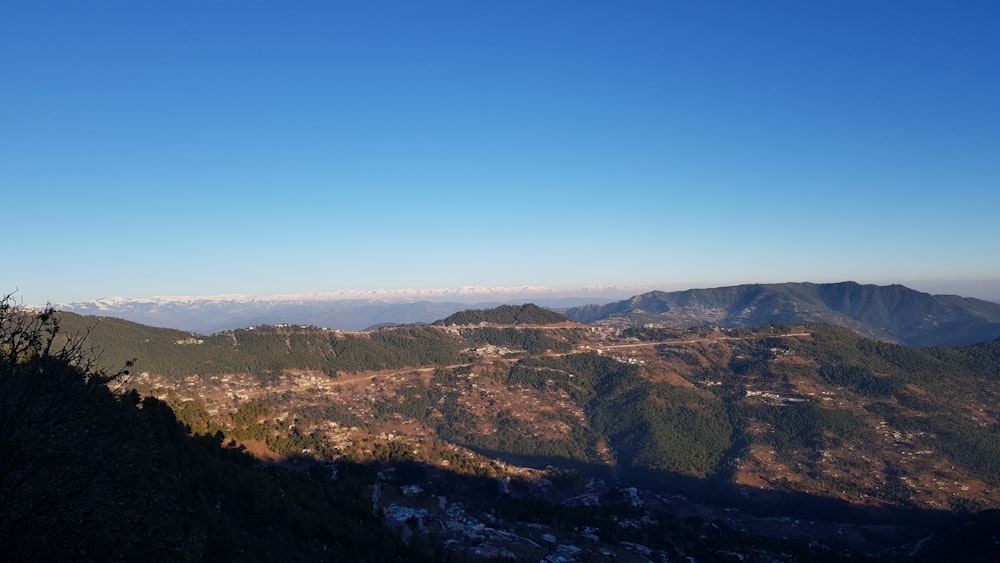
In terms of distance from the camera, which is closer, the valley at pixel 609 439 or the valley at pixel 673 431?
the valley at pixel 609 439

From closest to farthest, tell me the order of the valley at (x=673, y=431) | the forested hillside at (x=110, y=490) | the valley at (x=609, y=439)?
the forested hillside at (x=110, y=490) < the valley at (x=609, y=439) < the valley at (x=673, y=431)

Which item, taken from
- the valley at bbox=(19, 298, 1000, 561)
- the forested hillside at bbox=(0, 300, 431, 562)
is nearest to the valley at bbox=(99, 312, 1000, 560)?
the valley at bbox=(19, 298, 1000, 561)

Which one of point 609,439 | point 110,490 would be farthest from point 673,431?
point 110,490

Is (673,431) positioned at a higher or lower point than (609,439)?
higher

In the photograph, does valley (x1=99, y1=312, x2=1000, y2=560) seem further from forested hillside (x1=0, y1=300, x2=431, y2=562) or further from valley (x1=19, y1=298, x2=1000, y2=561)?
forested hillside (x1=0, y1=300, x2=431, y2=562)

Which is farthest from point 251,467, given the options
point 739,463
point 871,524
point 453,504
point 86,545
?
point 739,463

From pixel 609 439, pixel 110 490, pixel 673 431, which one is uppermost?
pixel 110 490

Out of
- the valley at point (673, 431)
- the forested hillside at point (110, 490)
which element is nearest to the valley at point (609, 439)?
the valley at point (673, 431)

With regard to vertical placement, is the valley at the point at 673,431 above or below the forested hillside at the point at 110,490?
below

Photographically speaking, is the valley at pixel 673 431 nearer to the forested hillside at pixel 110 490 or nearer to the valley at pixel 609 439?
the valley at pixel 609 439

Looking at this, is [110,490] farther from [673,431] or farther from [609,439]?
[673,431]

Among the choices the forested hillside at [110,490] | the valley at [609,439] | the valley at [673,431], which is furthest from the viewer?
the valley at [673,431]

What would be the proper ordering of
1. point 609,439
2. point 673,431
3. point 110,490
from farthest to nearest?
point 609,439 < point 673,431 < point 110,490

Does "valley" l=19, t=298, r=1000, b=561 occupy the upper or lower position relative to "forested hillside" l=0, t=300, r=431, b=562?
lower
